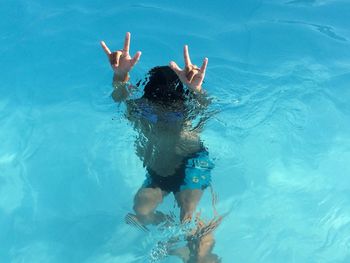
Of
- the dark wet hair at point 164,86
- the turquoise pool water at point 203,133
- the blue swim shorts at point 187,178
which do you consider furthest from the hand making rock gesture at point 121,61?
the turquoise pool water at point 203,133

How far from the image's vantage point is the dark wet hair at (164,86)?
3.61m

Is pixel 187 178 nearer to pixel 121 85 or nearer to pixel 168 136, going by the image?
pixel 168 136

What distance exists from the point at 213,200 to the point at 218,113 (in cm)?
92

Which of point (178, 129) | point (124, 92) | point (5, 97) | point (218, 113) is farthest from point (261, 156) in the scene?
point (5, 97)

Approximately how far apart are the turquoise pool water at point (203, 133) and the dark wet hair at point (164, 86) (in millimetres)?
1000

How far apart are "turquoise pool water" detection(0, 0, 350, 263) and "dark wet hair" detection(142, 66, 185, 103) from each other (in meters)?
1.00

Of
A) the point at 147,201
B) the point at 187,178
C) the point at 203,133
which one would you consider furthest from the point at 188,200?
the point at 203,133

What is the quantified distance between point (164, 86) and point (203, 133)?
4.16 ft

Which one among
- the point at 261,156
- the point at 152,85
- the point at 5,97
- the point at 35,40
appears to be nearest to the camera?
the point at 152,85

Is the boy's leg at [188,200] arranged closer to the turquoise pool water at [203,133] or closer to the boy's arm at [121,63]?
the turquoise pool water at [203,133]

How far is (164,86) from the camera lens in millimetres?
3609

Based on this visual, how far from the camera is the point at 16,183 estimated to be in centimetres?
456

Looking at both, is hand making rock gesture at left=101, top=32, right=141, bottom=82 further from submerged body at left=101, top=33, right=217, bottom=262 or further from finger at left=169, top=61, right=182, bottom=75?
finger at left=169, top=61, right=182, bottom=75

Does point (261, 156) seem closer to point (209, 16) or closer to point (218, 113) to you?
point (218, 113)
